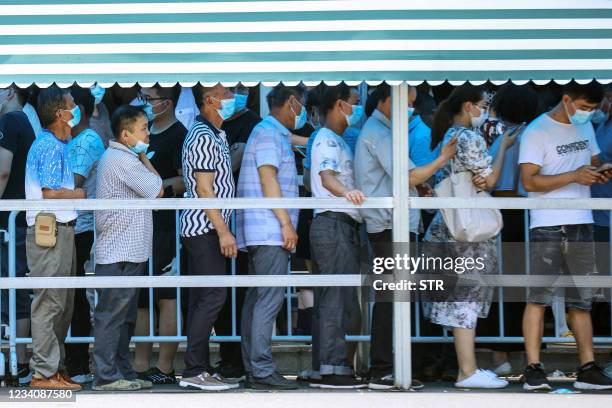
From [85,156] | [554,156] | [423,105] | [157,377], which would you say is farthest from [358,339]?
[85,156]

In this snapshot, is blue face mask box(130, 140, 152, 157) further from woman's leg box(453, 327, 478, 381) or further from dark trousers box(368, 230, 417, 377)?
woman's leg box(453, 327, 478, 381)

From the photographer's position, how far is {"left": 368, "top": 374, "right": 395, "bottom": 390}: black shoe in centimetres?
778

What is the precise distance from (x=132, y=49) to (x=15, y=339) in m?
2.20

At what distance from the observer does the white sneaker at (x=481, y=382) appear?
7.82 meters

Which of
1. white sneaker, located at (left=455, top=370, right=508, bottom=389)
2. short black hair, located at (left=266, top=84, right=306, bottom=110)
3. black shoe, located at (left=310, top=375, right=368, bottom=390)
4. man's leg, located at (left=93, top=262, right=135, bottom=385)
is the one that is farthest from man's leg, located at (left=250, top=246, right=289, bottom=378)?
white sneaker, located at (left=455, top=370, right=508, bottom=389)

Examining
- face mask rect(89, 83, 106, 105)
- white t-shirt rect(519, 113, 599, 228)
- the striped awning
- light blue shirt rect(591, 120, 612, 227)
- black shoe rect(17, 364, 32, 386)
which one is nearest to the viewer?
the striped awning

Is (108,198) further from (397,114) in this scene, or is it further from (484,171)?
(484,171)

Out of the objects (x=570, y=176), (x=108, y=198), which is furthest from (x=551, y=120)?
(x=108, y=198)

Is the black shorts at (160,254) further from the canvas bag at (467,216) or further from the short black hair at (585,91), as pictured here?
the short black hair at (585,91)

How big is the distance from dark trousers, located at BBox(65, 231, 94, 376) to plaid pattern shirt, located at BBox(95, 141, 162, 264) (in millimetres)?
553

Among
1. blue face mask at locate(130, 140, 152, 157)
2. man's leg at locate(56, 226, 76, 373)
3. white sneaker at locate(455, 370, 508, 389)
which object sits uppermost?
blue face mask at locate(130, 140, 152, 157)

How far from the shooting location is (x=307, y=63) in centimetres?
714

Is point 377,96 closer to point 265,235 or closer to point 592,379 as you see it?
point 265,235

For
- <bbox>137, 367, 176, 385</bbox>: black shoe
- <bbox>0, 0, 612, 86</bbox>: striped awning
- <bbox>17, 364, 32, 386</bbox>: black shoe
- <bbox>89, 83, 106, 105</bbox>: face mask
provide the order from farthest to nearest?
<bbox>89, 83, 106, 105</bbox>: face mask → <bbox>137, 367, 176, 385</bbox>: black shoe → <bbox>17, 364, 32, 386</bbox>: black shoe → <bbox>0, 0, 612, 86</bbox>: striped awning
